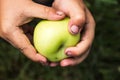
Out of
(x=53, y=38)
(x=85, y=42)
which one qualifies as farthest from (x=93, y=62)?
(x=53, y=38)

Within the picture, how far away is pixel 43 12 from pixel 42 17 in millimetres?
22

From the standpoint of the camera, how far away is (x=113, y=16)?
8.71 ft

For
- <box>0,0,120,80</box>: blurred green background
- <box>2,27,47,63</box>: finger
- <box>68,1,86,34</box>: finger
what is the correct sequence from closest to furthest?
<box>68,1,86,34</box>: finger
<box>2,27,47,63</box>: finger
<box>0,0,120,80</box>: blurred green background

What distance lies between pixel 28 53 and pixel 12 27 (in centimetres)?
13

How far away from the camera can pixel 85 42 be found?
1647 mm

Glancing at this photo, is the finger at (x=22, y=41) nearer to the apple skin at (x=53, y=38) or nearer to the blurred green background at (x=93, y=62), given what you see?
the apple skin at (x=53, y=38)

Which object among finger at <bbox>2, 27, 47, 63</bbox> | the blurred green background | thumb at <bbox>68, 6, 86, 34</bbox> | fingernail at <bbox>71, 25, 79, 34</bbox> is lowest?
the blurred green background

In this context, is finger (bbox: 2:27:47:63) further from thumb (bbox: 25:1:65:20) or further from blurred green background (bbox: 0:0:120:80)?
blurred green background (bbox: 0:0:120:80)

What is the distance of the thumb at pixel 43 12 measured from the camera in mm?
1561

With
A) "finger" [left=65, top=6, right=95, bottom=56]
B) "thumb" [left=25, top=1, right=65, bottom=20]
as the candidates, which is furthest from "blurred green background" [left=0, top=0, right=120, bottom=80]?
"thumb" [left=25, top=1, right=65, bottom=20]

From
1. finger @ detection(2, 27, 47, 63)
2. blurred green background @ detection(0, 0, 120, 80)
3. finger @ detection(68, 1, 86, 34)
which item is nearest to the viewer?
finger @ detection(68, 1, 86, 34)

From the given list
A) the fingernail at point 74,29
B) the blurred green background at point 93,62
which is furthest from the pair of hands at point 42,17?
the blurred green background at point 93,62

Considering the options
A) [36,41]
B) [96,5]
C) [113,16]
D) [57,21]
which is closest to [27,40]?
[36,41]

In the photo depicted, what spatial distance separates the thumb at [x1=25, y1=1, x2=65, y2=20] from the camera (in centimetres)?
156
